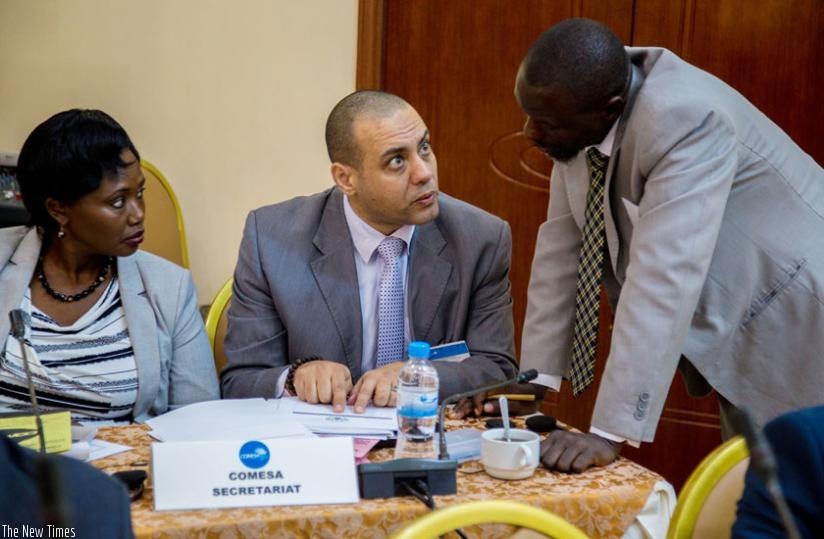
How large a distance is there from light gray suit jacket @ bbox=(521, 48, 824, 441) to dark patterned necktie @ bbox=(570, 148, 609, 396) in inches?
1.2

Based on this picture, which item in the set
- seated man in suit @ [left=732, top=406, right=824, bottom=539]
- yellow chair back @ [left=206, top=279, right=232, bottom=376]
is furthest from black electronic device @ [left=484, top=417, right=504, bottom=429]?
yellow chair back @ [left=206, top=279, right=232, bottom=376]

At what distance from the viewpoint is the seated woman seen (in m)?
2.23

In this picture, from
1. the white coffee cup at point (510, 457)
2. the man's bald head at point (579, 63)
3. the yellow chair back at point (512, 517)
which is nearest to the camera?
the yellow chair back at point (512, 517)

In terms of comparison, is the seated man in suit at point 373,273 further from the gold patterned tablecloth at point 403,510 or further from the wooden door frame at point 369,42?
the wooden door frame at point 369,42

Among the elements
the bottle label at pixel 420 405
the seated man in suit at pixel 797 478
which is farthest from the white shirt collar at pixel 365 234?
the seated man in suit at pixel 797 478

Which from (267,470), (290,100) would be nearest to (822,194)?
(267,470)

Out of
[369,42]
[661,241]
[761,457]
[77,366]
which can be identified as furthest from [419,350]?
[369,42]

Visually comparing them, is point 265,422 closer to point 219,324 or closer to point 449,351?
point 449,351

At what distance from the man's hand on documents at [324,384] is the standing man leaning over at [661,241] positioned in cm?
42

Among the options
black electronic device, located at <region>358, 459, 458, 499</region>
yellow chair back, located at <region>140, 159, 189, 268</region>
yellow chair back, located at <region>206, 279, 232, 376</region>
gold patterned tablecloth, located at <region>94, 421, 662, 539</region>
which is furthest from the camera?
yellow chair back, located at <region>140, 159, 189, 268</region>

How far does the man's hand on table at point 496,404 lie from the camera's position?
6.80ft

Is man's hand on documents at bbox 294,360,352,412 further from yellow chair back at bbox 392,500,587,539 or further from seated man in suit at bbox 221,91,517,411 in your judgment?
yellow chair back at bbox 392,500,587,539

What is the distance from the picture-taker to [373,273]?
8.17 ft

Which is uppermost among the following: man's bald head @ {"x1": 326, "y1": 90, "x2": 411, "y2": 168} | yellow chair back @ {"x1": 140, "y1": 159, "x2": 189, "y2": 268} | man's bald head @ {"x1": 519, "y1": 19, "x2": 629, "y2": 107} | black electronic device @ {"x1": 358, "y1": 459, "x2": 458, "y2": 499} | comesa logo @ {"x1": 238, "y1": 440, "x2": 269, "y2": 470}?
man's bald head @ {"x1": 519, "y1": 19, "x2": 629, "y2": 107}
